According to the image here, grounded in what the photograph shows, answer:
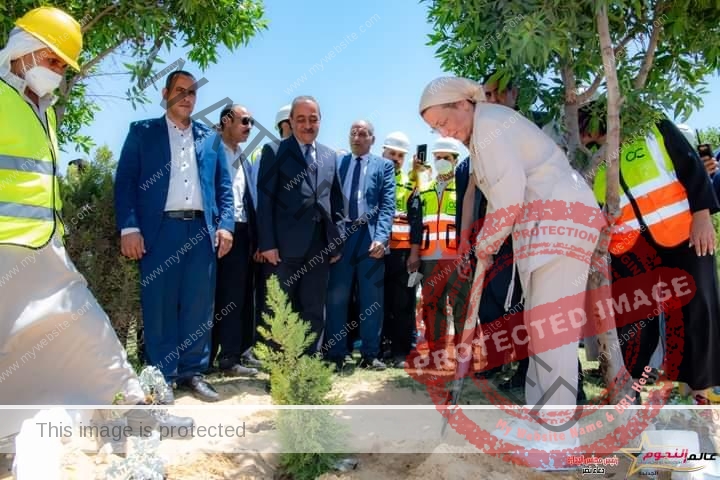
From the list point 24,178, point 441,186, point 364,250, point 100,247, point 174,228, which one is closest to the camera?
point 24,178

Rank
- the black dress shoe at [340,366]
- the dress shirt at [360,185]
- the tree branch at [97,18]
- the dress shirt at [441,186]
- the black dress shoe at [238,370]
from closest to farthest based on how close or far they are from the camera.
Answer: the tree branch at [97,18]
the black dress shoe at [238,370]
the black dress shoe at [340,366]
the dress shirt at [360,185]
the dress shirt at [441,186]

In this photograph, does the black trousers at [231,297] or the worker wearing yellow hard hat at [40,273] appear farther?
the black trousers at [231,297]

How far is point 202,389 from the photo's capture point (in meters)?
4.18

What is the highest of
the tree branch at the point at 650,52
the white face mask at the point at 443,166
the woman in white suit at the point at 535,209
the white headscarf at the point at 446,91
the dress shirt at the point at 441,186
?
the tree branch at the point at 650,52

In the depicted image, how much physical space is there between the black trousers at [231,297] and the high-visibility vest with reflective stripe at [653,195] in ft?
9.86

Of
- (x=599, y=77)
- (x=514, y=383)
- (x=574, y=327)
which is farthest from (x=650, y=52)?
(x=514, y=383)

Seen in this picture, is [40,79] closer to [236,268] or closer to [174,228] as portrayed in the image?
[174,228]

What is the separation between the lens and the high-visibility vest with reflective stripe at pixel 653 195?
12.1 feet

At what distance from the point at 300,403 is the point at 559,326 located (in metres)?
1.49

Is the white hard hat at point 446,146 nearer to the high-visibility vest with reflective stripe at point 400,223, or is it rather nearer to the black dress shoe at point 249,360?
the high-visibility vest with reflective stripe at point 400,223

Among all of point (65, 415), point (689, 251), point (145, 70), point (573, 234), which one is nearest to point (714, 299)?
point (689, 251)

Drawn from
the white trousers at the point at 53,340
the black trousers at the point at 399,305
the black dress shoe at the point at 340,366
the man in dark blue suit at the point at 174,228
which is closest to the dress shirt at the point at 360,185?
the black trousers at the point at 399,305

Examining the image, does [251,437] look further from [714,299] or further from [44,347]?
[714,299]

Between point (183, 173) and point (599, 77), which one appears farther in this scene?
point (183, 173)
